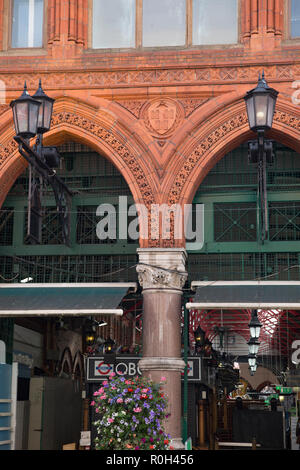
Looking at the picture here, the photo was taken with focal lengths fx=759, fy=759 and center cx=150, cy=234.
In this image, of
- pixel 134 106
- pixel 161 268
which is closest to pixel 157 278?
pixel 161 268

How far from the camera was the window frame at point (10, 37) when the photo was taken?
16.4 m

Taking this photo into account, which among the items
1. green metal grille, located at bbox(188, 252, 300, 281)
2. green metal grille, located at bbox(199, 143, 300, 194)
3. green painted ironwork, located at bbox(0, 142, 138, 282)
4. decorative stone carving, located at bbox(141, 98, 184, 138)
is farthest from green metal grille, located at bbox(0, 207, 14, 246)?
green metal grille, located at bbox(199, 143, 300, 194)

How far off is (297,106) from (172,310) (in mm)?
4754

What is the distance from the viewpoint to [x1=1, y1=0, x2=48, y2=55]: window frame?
16375 millimetres

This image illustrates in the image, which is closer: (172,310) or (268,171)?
(172,310)

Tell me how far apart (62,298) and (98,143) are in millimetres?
3267

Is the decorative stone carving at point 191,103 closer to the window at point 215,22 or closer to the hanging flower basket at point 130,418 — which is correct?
the window at point 215,22

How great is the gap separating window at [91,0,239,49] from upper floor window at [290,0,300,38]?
3.76 ft

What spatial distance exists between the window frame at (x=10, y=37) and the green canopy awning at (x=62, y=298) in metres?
5.03

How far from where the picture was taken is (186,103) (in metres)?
15.5

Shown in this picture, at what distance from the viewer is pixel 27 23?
16.7 m
